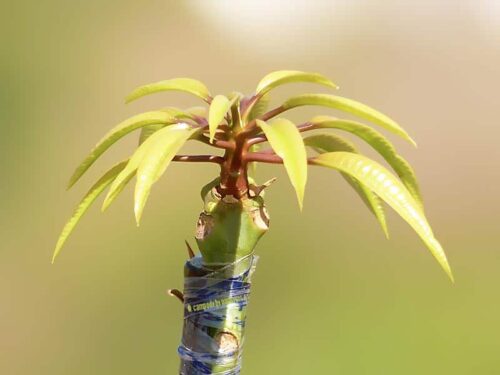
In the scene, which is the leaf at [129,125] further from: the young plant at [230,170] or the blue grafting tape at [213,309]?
the blue grafting tape at [213,309]

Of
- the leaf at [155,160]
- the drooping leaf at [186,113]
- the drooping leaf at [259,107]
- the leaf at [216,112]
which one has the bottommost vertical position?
the leaf at [155,160]

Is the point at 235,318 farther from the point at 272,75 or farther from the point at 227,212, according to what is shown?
the point at 272,75

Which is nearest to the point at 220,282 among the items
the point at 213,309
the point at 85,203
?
the point at 213,309

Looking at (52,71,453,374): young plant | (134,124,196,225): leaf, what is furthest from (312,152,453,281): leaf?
(134,124,196,225): leaf

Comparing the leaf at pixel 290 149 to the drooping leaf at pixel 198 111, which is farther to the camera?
the drooping leaf at pixel 198 111

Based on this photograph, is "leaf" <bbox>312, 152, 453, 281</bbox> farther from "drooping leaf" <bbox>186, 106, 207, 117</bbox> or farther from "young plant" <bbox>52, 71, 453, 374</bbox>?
"drooping leaf" <bbox>186, 106, 207, 117</bbox>

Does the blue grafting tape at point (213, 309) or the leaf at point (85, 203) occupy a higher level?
the leaf at point (85, 203)

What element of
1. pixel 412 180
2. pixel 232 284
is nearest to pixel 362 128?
pixel 412 180

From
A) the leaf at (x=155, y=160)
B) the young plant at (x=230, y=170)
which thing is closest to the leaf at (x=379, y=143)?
the young plant at (x=230, y=170)

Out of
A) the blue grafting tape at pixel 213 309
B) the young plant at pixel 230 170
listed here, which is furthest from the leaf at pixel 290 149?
the blue grafting tape at pixel 213 309

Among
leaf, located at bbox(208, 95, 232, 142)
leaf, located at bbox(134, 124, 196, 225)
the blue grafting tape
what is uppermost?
leaf, located at bbox(208, 95, 232, 142)
